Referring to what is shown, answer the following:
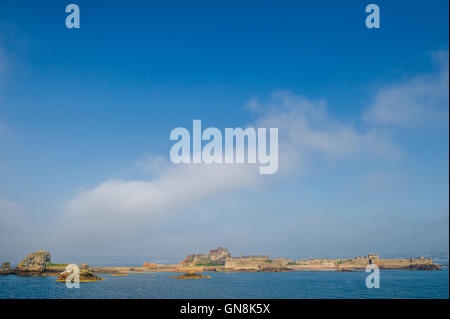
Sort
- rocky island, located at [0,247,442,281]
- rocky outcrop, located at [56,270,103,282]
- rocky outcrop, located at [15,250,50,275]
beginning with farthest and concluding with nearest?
1. rocky island, located at [0,247,442,281]
2. rocky outcrop, located at [15,250,50,275]
3. rocky outcrop, located at [56,270,103,282]

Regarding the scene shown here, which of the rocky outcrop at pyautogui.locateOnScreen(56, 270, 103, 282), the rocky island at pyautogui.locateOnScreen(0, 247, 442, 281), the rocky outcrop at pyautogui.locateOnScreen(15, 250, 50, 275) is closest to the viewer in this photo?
the rocky outcrop at pyautogui.locateOnScreen(56, 270, 103, 282)

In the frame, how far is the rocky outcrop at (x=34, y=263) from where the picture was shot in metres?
67.2

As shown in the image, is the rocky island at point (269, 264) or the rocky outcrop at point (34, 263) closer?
the rocky outcrop at point (34, 263)

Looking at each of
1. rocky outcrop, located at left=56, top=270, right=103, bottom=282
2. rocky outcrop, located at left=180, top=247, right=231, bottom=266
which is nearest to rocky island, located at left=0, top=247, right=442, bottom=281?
rocky outcrop, located at left=180, top=247, right=231, bottom=266

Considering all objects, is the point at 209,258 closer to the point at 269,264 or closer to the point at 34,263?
A: the point at 269,264

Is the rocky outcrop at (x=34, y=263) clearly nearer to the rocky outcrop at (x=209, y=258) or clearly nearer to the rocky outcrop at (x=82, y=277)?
the rocky outcrop at (x=82, y=277)

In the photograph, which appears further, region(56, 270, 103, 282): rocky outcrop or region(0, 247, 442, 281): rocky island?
region(0, 247, 442, 281): rocky island

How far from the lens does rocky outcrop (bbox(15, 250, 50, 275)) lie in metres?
67.2

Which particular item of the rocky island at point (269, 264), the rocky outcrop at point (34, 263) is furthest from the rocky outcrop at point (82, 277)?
the rocky island at point (269, 264)

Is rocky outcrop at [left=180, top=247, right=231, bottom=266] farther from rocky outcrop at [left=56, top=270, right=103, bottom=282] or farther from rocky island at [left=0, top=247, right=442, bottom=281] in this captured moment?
rocky outcrop at [left=56, top=270, right=103, bottom=282]
